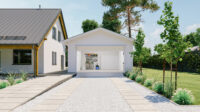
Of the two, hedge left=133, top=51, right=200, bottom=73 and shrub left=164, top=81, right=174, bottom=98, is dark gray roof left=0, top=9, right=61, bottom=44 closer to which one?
shrub left=164, top=81, right=174, bottom=98

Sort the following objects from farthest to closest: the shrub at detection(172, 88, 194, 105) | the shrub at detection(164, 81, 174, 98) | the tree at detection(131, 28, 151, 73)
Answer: the tree at detection(131, 28, 151, 73) → the shrub at detection(164, 81, 174, 98) → the shrub at detection(172, 88, 194, 105)

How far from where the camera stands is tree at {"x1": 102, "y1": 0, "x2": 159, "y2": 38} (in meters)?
23.9

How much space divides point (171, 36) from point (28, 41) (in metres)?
10.3

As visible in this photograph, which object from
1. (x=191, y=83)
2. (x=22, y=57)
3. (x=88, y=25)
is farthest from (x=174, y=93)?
(x=88, y=25)

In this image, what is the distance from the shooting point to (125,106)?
520 cm

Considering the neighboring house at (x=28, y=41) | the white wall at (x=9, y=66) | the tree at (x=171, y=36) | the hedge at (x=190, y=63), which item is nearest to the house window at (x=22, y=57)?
the neighboring house at (x=28, y=41)

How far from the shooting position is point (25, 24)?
15.1 metres

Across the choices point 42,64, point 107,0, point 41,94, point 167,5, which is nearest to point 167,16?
point 167,5

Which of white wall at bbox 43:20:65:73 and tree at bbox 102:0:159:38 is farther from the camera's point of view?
tree at bbox 102:0:159:38

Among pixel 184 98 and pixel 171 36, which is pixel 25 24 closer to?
pixel 171 36

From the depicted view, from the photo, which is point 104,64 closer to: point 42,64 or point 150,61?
point 150,61

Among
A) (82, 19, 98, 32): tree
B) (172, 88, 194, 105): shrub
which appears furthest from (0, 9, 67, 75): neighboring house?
(82, 19, 98, 32): tree

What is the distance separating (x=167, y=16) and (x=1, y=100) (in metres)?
7.36

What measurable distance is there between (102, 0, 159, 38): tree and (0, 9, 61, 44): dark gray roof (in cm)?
1012
